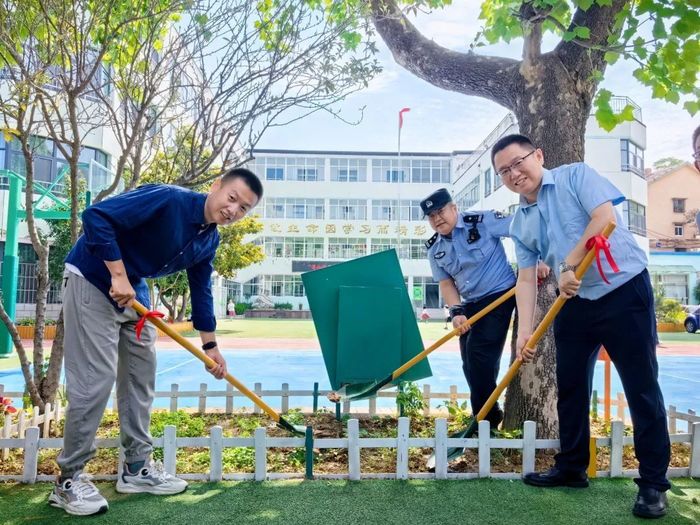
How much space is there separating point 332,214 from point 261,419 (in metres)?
35.0

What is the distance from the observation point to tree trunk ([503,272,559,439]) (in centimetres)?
340

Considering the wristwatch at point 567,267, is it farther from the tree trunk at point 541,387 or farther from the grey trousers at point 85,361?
the grey trousers at point 85,361

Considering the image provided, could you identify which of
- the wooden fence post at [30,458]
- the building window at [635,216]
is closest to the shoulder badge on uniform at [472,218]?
the wooden fence post at [30,458]

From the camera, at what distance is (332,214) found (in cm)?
3881

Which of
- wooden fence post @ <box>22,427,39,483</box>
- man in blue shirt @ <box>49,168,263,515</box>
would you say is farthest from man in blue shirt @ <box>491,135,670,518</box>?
wooden fence post @ <box>22,427,39,483</box>

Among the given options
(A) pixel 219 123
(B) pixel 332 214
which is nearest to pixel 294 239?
(B) pixel 332 214

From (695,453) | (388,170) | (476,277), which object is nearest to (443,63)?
(476,277)

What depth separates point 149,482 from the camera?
2.59 metres

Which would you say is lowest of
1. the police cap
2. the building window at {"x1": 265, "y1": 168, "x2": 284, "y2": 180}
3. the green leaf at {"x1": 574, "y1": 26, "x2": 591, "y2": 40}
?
the police cap

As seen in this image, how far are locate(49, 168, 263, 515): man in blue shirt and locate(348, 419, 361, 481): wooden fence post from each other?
78 cm

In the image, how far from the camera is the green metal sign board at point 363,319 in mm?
3736

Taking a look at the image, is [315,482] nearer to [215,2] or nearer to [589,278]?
[589,278]

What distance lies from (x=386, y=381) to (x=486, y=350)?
72 centimetres

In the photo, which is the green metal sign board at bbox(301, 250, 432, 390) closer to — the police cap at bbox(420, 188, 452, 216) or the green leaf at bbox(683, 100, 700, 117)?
the police cap at bbox(420, 188, 452, 216)
